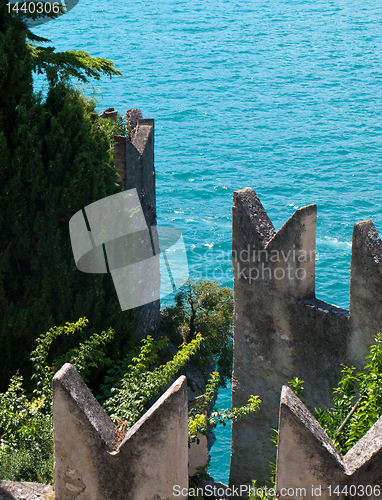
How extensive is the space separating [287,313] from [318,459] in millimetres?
3024

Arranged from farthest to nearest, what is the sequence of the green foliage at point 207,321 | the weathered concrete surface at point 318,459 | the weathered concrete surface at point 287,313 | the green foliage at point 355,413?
the green foliage at point 207,321 < the weathered concrete surface at point 287,313 < the green foliage at point 355,413 < the weathered concrete surface at point 318,459

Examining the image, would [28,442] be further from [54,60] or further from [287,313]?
[54,60]

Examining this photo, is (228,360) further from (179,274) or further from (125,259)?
(179,274)

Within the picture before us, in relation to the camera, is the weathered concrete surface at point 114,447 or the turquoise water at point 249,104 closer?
the weathered concrete surface at point 114,447

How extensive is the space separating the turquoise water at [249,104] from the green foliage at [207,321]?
17.1 feet

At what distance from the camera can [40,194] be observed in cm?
1185

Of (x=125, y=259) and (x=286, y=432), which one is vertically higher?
(x=286, y=432)

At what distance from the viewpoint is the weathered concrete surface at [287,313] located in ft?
24.7

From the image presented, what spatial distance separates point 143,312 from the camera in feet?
52.3

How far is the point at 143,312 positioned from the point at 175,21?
69088 mm

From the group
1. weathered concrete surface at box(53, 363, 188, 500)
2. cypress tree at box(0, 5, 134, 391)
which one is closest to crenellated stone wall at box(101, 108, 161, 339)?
cypress tree at box(0, 5, 134, 391)

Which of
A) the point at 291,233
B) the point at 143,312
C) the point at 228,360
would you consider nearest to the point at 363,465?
the point at 291,233

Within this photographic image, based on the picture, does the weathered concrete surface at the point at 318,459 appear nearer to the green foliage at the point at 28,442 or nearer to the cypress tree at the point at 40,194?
the green foliage at the point at 28,442

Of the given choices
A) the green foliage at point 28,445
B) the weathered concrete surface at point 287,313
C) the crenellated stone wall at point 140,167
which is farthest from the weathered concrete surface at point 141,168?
the green foliage at point 28,445
